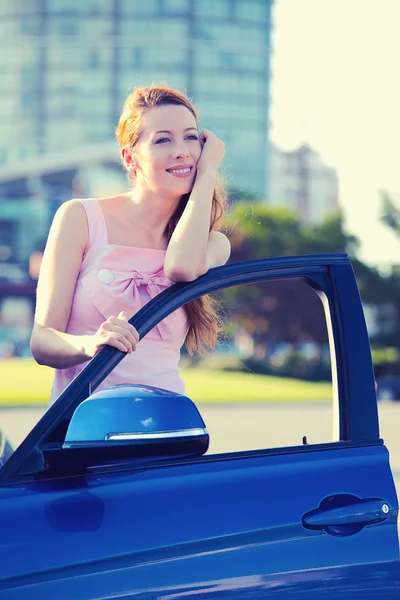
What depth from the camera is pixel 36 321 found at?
2139 mm

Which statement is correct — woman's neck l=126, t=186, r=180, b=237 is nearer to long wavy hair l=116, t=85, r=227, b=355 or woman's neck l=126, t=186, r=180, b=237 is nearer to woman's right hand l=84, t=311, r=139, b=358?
long wavy hair l=116, t=85, r=227, b=355

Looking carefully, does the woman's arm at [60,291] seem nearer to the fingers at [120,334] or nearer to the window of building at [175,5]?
the fingers at [120,334]

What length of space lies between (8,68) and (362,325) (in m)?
81.7

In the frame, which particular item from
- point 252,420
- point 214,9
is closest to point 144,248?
point 252,420

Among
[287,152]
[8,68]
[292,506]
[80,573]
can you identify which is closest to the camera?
[80,573]

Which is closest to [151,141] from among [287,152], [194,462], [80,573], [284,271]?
[284,271]

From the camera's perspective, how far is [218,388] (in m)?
27.6

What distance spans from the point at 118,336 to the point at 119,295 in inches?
14.7

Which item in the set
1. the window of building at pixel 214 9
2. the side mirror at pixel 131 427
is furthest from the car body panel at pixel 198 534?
the window of building at pixel 214 9

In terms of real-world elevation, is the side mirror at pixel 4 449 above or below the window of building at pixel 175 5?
below

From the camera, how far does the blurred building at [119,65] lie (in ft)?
248

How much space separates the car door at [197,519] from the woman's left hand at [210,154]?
395 mm

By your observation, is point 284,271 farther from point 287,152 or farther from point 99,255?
point 287,152

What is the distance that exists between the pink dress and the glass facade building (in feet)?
238
